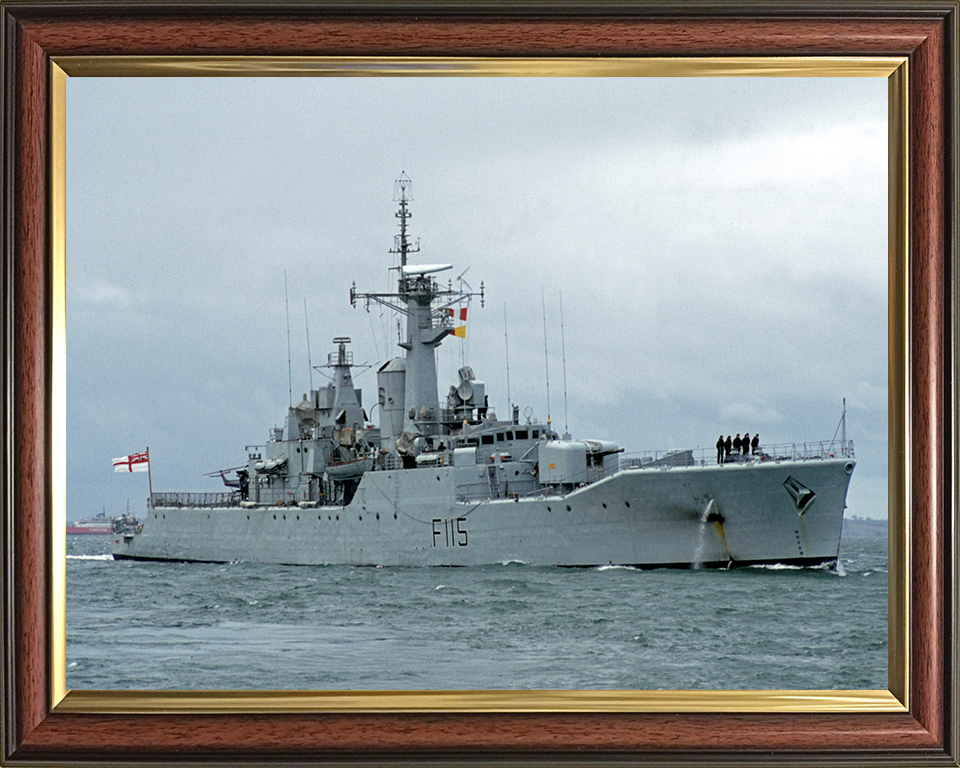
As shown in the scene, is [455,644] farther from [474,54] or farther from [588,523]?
[588,523]

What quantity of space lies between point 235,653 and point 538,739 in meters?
1.61

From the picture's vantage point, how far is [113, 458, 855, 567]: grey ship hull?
61.8ft

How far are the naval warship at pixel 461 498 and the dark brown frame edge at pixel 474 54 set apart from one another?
22.6 feet

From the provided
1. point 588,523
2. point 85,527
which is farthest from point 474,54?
point 588,523

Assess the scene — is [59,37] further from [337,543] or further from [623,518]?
[337,543]

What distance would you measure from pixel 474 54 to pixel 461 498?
1842 centimetres

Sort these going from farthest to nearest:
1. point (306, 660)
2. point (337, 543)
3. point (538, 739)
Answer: point (337, 543) → point (306, 660) → point (538, 739)

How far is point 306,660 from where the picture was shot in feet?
17.5

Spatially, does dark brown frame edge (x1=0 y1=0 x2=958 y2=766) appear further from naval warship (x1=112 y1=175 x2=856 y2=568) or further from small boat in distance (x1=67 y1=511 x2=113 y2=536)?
Answer: naval warship (x1=112 y1=175 x2=856 y2=568)

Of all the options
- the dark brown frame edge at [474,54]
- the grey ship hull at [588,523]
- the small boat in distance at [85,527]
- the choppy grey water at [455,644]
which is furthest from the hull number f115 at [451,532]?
the dark brown frame edge at [474,54]

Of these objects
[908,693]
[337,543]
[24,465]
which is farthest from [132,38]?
[337,543]

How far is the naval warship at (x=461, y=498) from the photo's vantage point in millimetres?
18891

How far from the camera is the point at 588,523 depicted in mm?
20469

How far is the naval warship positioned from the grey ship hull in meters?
0.03
